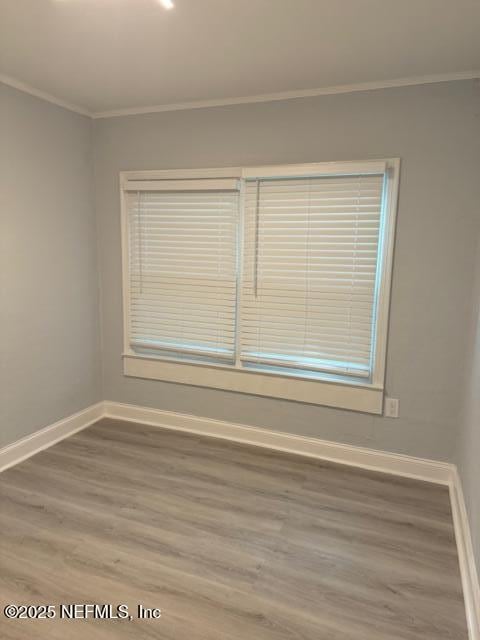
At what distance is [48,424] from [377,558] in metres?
2.31

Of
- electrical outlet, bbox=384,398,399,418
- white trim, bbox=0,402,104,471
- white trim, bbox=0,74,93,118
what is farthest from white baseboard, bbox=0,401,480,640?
white trim, bbox=0,74,93,118

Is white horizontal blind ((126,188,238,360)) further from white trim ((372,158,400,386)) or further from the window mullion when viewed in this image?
white trim ((372,158,400,386))

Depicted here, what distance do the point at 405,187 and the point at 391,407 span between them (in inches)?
53.6

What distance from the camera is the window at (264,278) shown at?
2756 millimetres

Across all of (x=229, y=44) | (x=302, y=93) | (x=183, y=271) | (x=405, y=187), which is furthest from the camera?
(x=183, y=271)

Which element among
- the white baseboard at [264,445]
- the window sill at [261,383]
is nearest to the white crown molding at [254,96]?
the window sill at [261,383]

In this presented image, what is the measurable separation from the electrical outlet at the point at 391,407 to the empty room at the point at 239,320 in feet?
0.06

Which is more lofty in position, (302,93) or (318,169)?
(302,93)

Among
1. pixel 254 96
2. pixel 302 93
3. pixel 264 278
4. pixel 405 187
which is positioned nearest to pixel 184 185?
pixel 254 96

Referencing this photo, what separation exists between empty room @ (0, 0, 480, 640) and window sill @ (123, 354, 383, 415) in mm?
17

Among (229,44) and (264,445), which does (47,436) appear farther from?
(229,44)

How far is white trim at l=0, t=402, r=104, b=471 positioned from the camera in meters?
2.85

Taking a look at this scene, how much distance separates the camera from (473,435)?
206 centimetres

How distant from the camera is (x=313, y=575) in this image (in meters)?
1.98
